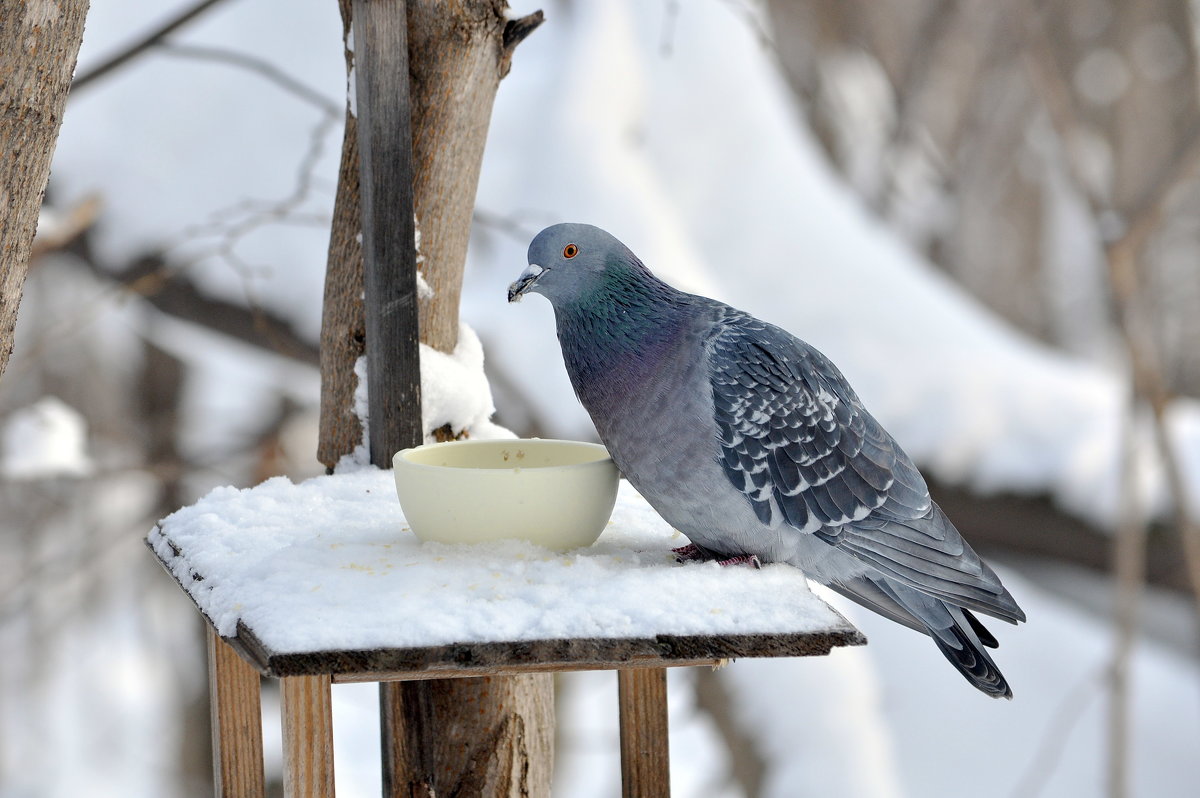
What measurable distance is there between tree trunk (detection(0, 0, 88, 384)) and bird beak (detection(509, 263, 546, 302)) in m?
0.54

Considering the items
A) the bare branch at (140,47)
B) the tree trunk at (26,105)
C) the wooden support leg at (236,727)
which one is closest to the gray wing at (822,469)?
the wooden support leg at (236,727)

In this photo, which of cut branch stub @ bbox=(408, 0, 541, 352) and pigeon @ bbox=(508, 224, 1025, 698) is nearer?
pigeon @ bbox=(508, 224, 1025, 698)

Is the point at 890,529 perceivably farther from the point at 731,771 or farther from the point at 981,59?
the point at 981,59

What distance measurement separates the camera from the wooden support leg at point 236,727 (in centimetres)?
135

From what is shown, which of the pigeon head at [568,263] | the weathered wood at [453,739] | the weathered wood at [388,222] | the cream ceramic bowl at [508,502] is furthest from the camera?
the weathered wood at [388,222]

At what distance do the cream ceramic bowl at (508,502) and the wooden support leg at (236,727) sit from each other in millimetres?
280

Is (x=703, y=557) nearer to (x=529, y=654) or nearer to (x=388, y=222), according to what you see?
(x=529, y=654)

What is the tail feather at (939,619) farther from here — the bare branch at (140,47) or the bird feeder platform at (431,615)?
the bare branch at (140,47)

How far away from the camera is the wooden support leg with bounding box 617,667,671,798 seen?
1469 millimetres

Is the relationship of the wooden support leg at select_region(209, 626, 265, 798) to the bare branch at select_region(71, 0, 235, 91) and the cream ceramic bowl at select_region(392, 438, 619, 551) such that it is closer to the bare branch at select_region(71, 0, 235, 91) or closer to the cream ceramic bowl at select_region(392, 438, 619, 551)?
the cream ceramic bowl at select_region(392, 438, 619, 551)

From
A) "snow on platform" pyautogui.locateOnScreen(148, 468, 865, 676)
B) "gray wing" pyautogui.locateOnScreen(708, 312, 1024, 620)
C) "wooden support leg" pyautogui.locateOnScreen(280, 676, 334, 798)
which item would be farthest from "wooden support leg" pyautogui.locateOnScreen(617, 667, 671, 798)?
"wooden support leg" pyautogui.locateOnScreen(280, 676, 334, 798)

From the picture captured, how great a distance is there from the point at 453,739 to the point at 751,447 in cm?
60

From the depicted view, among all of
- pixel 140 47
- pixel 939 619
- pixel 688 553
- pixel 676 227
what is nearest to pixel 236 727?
pixel 688 553

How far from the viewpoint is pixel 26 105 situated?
1.05 meters
